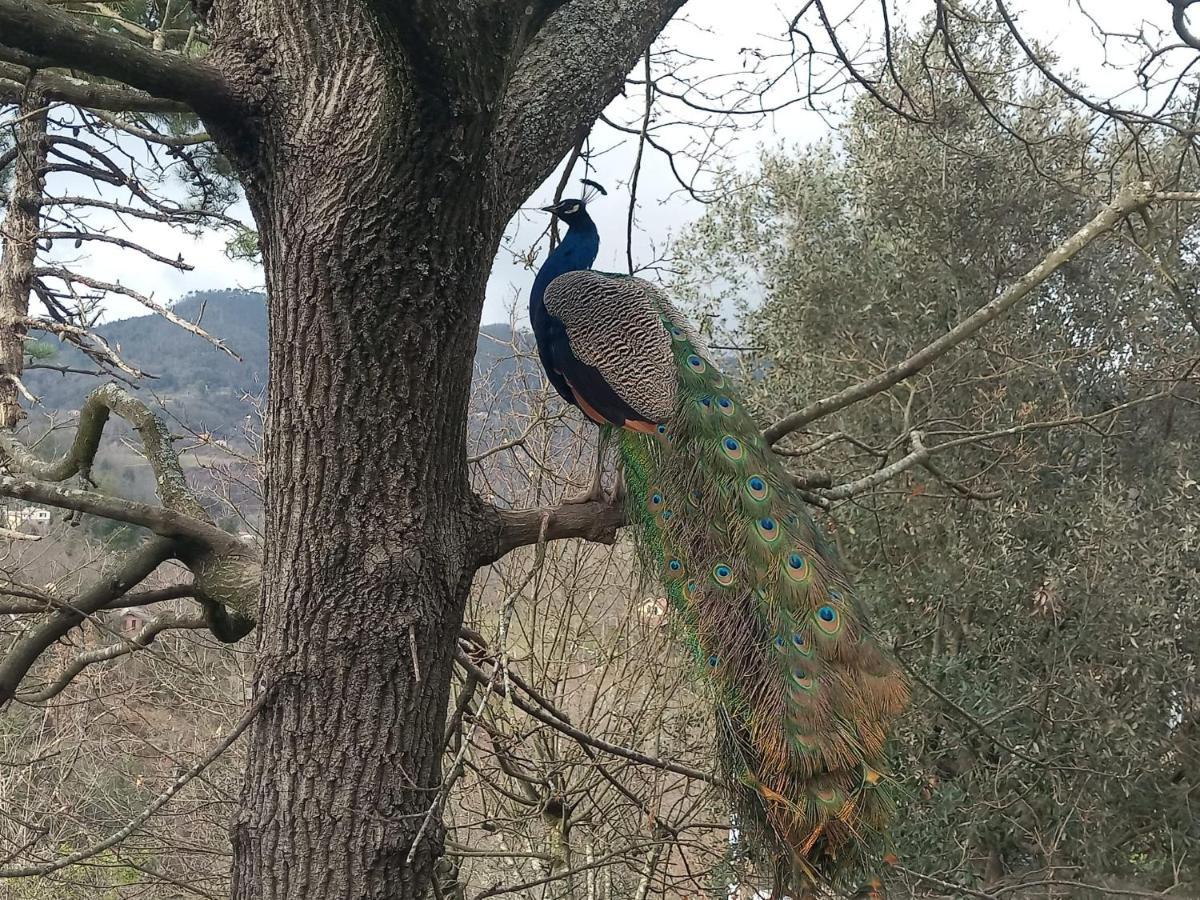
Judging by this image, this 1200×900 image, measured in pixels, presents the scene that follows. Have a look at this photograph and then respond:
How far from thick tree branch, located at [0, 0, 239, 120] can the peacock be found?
1276 millimetres

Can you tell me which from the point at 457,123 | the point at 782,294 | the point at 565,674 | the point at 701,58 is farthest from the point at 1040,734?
the point at 457,123

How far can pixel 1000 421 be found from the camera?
15.4 feet

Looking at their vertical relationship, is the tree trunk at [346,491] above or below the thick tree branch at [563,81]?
below

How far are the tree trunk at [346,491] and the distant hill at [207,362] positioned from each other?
4.84ft

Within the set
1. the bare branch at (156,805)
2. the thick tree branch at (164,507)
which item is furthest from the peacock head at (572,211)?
the bare branch at (156,805)

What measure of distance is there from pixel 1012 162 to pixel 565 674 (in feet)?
11.9

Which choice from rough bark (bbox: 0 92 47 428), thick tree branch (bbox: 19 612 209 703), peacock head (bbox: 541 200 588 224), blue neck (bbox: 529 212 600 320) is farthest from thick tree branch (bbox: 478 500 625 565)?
rough bark (bbox: 0 92 47 428)

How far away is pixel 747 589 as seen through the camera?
2.05 meters

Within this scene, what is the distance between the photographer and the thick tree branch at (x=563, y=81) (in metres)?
1.33

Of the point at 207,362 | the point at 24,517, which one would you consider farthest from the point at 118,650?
the point at 207,362

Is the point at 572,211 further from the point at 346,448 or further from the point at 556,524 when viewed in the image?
the point at 346,448

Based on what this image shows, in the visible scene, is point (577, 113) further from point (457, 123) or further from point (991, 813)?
point (991, 813)

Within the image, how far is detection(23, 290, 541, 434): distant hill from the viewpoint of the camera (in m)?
4.04

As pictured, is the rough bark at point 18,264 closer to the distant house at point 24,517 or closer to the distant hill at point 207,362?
the distant hill at point 207,362
